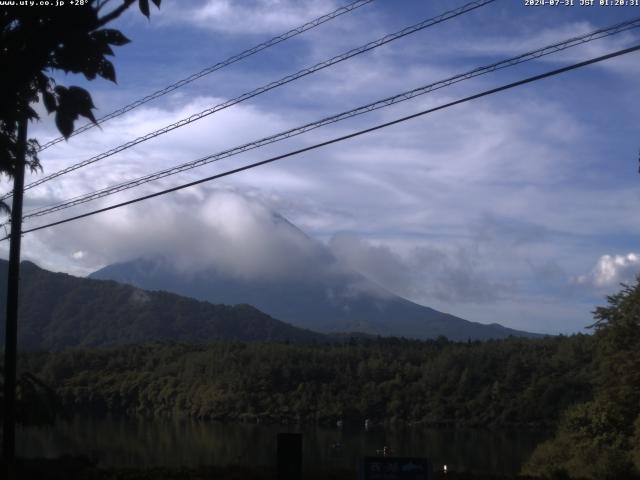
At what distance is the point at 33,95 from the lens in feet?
19.0

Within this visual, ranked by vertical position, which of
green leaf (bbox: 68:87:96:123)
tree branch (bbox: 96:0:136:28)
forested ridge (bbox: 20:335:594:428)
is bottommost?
forested ridge (bbox: 20:335:594:428)

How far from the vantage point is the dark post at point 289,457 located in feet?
34.3

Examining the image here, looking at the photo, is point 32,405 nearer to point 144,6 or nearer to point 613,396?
point 144,6

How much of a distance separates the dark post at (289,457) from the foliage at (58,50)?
21.2 feet

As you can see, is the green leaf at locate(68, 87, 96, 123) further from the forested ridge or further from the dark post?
the forested ridge

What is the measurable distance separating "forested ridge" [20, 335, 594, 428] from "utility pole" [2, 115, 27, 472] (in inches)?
2291

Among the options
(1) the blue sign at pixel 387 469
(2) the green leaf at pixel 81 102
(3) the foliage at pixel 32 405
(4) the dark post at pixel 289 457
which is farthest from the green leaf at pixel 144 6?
(3) the foliage at pixel 32 405

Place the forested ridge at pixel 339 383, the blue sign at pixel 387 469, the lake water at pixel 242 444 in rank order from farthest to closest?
the forested ridge at pixel 339 383
the lake water at pixel 242 444
the blue sign at pixel 387 469

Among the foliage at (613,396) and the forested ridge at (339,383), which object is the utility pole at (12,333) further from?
the forested ridge at (339,383)

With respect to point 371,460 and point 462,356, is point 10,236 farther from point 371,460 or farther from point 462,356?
point 462,356

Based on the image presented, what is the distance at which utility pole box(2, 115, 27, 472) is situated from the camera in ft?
54.5

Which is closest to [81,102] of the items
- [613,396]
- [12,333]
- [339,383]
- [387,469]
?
[387,469]

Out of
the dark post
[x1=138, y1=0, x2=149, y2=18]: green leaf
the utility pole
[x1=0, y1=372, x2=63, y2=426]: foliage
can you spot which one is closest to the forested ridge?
[x1=0, y1=372, x2=63, y2=426]: foliage

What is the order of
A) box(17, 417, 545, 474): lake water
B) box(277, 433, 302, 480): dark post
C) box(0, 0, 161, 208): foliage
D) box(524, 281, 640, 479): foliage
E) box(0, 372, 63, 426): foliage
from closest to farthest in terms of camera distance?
1. box(0, 0, 161, 208): foliage
2. box(277, 433, 302, 480): dark post
3. box(0, 372, 63, 426): foliage
4. box(524, 281, 640, 479): foliage
5. box(17, 417, 545, 474): lake water
